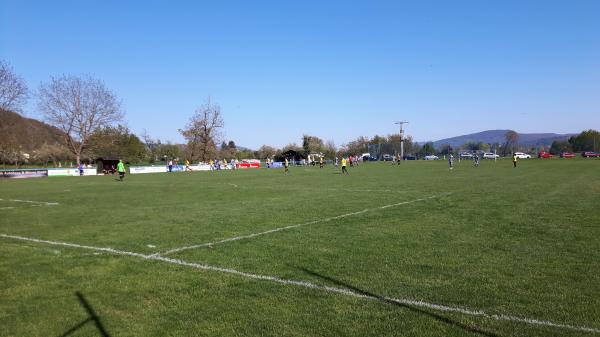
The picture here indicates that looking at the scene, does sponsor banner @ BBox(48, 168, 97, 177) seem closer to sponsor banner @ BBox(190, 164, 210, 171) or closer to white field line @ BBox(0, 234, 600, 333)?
sponsor banner @ BBox(190, 164, 210, 171)

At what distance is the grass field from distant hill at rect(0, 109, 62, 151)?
53.9m

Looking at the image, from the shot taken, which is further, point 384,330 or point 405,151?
point 405,151

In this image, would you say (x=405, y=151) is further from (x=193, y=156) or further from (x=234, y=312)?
(x=234, y=312)

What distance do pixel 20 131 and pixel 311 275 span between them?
6808 cm

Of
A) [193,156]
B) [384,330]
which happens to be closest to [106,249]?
[384,330]

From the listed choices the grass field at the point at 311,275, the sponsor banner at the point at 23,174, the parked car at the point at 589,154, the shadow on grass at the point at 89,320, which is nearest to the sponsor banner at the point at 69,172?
the sponsor banner at the point at 23,174

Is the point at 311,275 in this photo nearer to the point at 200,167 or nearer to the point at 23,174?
the point at 23,174

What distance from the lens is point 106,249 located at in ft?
28.8

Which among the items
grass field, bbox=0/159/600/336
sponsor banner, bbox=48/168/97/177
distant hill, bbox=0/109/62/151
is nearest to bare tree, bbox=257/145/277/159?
distant hill, bbox=0/109/62/151

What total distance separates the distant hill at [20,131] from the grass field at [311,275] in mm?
53856

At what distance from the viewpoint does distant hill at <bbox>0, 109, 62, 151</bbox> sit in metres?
56.8

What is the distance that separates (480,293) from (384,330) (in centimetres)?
180

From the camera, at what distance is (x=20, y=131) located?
201 ft

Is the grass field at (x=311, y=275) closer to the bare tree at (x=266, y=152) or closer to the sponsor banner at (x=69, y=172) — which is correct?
the sponsor banner at (x=69, y=172)
